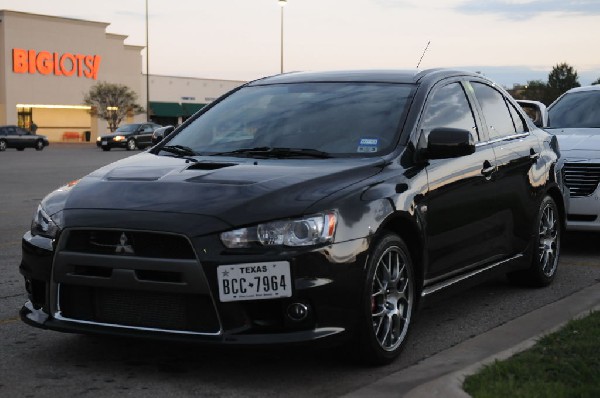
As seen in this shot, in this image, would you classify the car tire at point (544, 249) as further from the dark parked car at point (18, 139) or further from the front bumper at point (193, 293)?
the dark parked car at point (18, 139)

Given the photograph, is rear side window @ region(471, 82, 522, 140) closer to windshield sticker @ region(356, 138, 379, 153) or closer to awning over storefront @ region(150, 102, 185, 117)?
windshield sticker @ region(356, 138, 379, 153)

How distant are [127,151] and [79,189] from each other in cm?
4753

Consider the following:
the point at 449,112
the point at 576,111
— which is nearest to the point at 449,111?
the point at 449,112

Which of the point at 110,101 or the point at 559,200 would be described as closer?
the point at 559,200

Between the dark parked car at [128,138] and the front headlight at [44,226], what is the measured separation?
45.2 m

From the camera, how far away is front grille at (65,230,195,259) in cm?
465

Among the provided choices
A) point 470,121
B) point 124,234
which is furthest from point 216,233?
point 470,121

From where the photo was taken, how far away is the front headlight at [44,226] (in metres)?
4.97

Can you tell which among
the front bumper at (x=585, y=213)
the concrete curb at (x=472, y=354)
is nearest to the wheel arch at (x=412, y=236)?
the concrete curb at (x=472, y=354)

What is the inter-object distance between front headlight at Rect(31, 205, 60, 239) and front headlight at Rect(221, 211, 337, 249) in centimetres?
96

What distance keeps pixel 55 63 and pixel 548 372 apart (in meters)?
77.4

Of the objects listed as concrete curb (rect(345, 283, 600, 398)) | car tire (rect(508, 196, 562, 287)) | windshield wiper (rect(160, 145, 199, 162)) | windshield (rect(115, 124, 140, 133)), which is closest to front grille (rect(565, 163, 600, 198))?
car tire (rect(508, 196, 562, 287))

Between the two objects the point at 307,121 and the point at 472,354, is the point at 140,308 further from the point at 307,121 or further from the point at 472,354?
the point at 472,354

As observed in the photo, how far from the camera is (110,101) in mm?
79188
